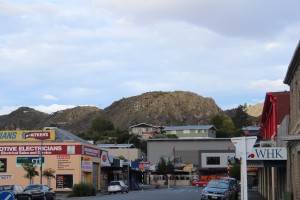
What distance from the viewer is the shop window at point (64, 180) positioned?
60.2 metres

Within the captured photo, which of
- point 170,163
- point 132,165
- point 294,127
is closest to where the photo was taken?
point 294,127

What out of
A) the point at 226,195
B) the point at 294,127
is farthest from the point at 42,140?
the point at 294,127

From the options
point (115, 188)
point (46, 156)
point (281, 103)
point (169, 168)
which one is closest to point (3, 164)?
point (46, 156)

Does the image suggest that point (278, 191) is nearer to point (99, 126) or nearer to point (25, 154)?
point (25, 154)

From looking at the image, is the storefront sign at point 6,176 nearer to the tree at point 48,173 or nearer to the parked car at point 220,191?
the tree at point 48,173

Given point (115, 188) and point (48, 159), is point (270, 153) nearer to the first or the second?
point (115, 188)

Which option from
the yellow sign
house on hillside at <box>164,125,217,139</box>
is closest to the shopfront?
the yellow sign

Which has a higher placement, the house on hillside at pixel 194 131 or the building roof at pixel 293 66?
the house on hillside at pixel 194 131

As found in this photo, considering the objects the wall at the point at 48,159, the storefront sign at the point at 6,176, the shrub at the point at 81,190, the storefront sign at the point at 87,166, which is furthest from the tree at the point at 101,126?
the shrub at the point at 81,190

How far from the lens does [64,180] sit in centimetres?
6050

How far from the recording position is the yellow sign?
61.4 meters

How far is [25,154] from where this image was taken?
61719mm

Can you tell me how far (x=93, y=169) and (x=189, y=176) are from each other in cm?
5284

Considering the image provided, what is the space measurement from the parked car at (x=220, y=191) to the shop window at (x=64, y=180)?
88.7ft
